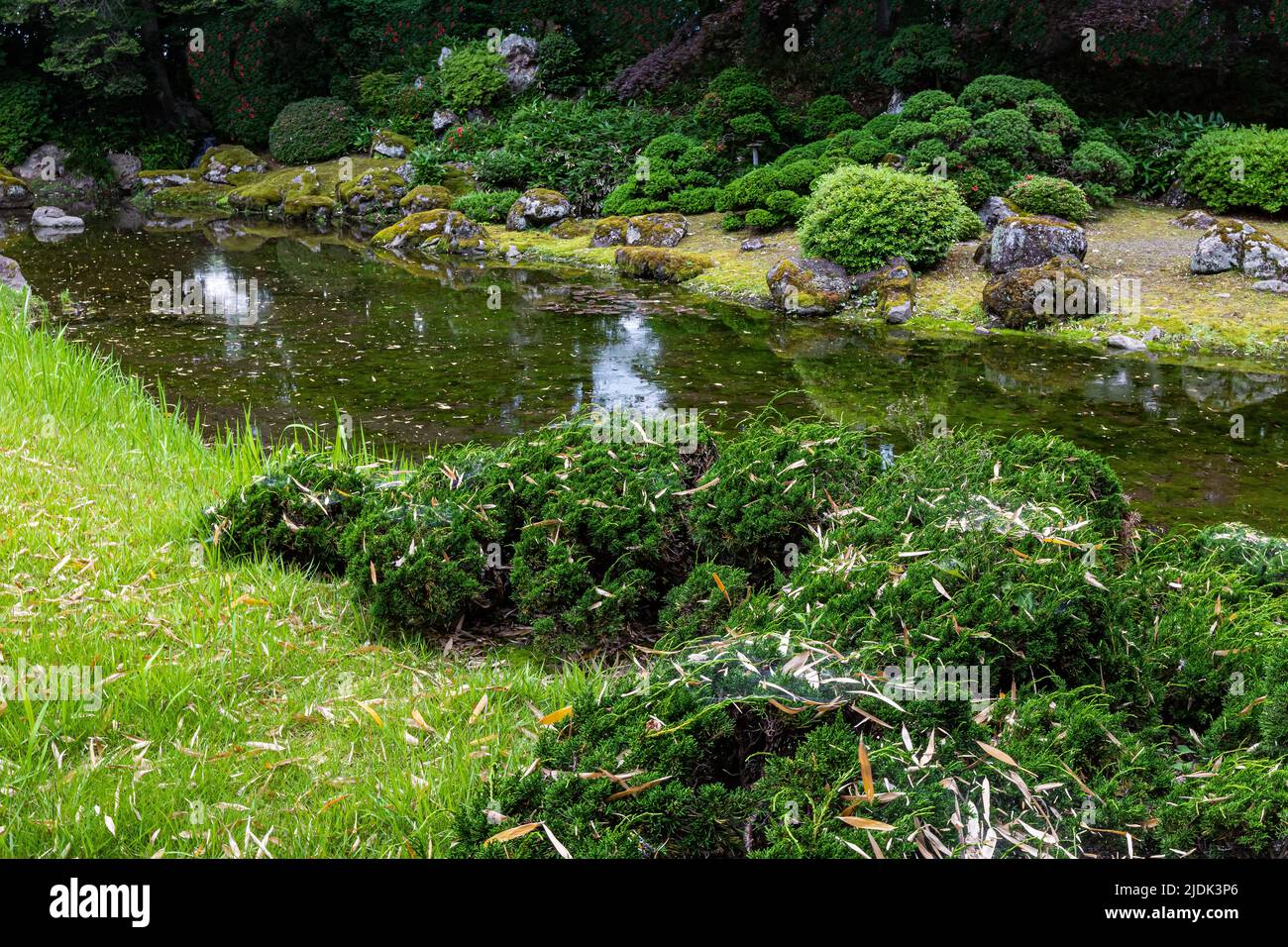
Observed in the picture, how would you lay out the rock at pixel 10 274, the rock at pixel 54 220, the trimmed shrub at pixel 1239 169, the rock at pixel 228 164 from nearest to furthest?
the rock at pixel 10 274 → the trimmed shrub at pixel 1239 169 → the rock at pixel 54 220 → the rock at pixel 228 164

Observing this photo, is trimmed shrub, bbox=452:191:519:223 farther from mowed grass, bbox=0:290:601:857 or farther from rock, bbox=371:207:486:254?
mowed grass, bbox=0:290:601:857

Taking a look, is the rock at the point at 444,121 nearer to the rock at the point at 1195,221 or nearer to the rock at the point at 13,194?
the rock at the point at 13,194

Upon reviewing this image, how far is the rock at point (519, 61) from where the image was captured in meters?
21.6

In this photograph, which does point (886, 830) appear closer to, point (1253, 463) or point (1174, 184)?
point (1253, 463)

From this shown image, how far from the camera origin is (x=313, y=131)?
72.2 ft

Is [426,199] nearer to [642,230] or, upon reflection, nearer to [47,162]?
[642,230]

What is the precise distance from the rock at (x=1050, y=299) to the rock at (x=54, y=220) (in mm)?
16773

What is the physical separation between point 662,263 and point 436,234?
15.8 ft

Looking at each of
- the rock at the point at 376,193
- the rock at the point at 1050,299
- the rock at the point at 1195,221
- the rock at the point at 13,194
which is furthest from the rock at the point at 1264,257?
the rock at the point at 13,194

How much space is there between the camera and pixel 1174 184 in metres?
13.3

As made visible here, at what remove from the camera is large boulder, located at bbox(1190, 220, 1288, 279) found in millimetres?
10227

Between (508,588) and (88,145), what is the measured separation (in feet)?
81.9

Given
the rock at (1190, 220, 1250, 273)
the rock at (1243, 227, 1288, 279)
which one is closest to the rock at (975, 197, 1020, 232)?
the rock at (1190, 220, 1250, 273)
